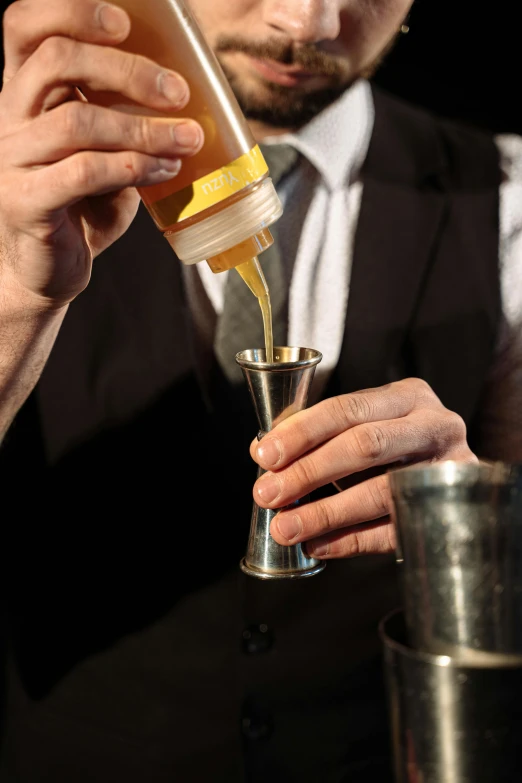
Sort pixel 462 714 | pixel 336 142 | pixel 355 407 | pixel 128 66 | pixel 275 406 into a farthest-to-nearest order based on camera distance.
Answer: pixel 336 142, pixel 355 407, pixel 275 406, pixel 128 66, pixel 462 714

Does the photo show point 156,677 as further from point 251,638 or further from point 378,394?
point 378,394

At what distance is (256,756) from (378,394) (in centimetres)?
76

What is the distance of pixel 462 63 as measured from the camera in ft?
5.58

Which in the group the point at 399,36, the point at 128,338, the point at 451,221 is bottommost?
the point at 128,338

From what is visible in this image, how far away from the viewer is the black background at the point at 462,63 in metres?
1.65

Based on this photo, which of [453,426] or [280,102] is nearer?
[453,426]

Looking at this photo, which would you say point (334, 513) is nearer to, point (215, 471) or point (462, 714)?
point (462, 714)

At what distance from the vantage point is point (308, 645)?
56.2 inches

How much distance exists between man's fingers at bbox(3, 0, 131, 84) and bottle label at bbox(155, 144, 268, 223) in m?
0.14

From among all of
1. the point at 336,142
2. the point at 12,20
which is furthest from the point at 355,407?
the point at 336,142

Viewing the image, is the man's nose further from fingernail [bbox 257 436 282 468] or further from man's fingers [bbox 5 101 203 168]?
fingernail [bbox 257 436 282 468]

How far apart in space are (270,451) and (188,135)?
312 millimetres

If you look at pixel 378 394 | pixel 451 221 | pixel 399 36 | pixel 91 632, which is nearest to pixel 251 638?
pixel 91 632

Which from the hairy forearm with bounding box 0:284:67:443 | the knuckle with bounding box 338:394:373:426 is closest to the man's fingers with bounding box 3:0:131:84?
the hairy forearm with bounding box 0:284:67:443
